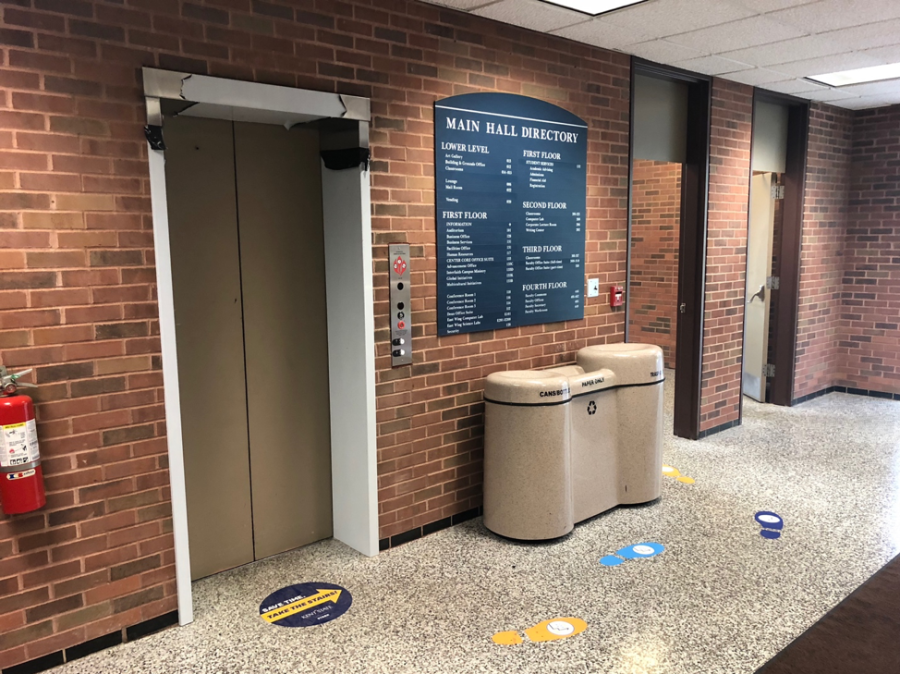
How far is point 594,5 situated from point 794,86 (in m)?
2.88

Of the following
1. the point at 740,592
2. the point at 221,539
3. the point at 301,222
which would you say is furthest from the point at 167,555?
the point at 740,592

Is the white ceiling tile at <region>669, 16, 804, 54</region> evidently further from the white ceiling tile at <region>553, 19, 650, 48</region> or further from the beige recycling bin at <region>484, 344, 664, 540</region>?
the beige recycling bin at <region>484, 344, 664, 540</region>

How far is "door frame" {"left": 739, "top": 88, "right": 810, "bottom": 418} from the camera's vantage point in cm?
632

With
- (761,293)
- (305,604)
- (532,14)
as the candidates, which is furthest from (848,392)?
(305,604)

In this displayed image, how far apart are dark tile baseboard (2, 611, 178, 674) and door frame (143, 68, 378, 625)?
0.08 meters

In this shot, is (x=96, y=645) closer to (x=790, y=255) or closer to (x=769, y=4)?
(x=769, y=4)

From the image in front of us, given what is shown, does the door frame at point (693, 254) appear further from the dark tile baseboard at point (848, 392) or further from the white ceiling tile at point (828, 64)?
the dark tile baseboard at point (848, 392)

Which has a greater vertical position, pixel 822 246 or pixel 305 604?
pixel 822 246

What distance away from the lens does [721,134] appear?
5.38 m

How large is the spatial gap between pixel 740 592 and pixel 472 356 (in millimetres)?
1771

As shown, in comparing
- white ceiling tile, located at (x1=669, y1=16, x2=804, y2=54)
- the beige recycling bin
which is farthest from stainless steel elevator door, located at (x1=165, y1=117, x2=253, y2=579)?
white ceiling tile, located at (x1=669, y1=16, x2=804, y2=54)

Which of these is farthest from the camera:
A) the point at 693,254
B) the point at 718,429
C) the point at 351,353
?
the point at 718,429

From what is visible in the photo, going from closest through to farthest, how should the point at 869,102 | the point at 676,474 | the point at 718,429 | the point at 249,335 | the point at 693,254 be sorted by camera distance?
the point at 249,335 < the point at 676,474 < the point at 693,254 < the point at 718,429 < the point at 869,102

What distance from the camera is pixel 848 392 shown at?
23.7 feet
